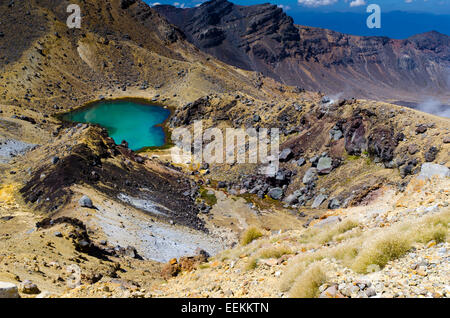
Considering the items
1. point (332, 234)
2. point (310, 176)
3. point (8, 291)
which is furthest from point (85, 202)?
point (310, 176)

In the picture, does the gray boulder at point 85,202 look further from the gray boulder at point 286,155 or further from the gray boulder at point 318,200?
the gray boulder at point 286,155

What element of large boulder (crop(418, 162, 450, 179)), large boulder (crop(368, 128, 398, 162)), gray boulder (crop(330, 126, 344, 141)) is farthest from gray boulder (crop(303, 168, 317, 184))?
large boulder (crop(418, 162, 450, 179))

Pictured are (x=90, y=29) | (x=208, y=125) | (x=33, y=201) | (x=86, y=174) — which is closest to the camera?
(x=33, y=201)

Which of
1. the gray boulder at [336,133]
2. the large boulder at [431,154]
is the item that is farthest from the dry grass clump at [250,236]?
the gray boulder at [336,133]

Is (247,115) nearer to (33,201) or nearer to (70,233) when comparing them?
(33,201)

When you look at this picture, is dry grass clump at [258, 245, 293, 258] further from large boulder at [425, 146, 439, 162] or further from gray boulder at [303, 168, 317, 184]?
gray boulder at [303, 168, 317, 184]

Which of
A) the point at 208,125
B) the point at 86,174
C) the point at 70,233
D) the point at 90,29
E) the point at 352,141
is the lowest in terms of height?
the point at 70,233
